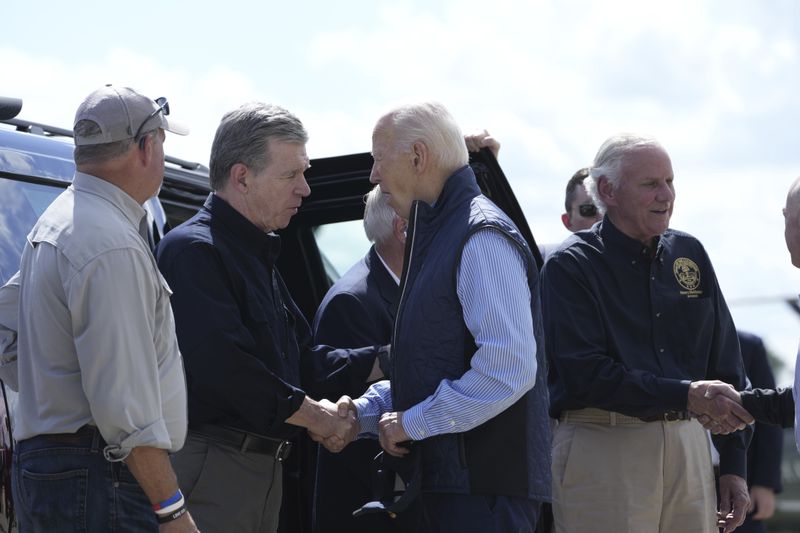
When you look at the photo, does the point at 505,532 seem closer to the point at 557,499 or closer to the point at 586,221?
the point at 557,499

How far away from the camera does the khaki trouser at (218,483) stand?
364cm

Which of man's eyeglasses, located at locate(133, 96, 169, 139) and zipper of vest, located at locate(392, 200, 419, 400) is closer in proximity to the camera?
man's eyeglasses, located at locate(133, 96, 169, 139)

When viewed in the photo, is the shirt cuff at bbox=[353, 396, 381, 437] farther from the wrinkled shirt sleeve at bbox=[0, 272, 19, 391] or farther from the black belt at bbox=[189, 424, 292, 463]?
the wrinkled shirt sleeve at bbox=[0, 272, 19, 391]

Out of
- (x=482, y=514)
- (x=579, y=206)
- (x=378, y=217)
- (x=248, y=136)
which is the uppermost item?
(x=248, y=136)

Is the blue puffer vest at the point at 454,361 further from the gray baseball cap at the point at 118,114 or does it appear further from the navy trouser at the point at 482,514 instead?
the gray baseball cap at the point at 118,114

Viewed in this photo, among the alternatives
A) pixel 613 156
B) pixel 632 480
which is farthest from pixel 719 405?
pixel 613 156

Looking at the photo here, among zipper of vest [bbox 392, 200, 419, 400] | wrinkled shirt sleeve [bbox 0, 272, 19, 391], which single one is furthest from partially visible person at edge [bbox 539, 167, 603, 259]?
wrinkled shirt sleeve [bbox 0, 272, 19, 391]

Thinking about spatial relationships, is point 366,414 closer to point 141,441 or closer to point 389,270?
point 389,270

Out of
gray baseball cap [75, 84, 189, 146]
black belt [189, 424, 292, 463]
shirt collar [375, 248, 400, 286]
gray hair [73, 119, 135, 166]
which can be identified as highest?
gray baseball cap [75, 84, 189, 146]

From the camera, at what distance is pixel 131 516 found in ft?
9.72

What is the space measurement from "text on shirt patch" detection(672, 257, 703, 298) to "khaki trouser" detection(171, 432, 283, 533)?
1.93 metres

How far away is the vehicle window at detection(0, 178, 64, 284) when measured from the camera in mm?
3746

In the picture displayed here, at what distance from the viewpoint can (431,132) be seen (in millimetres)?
3508

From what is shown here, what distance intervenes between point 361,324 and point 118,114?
1.65 metres
